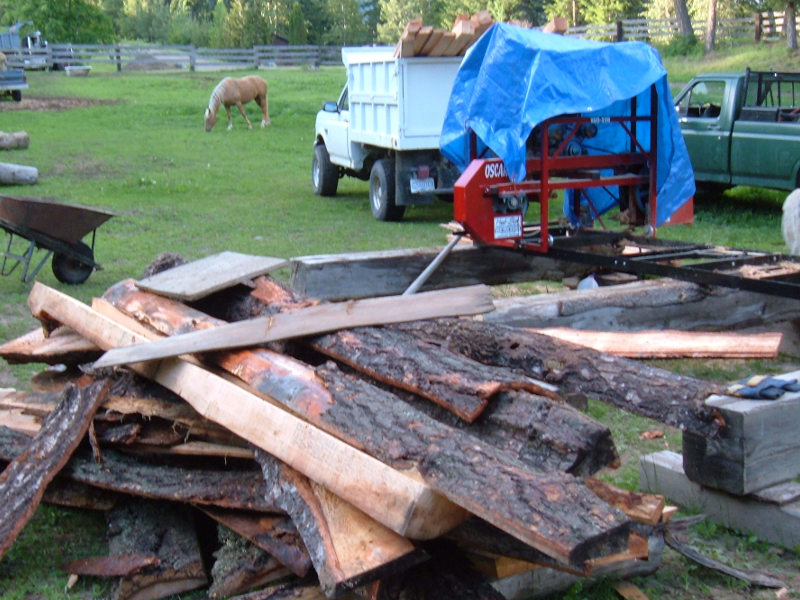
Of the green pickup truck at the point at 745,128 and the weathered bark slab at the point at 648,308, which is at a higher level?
the green pickup truck at the point at 745,128

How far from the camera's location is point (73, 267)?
9.46m

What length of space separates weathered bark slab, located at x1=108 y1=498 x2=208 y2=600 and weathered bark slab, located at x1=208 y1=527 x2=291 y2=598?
12 cm

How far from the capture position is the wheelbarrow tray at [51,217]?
892 cm

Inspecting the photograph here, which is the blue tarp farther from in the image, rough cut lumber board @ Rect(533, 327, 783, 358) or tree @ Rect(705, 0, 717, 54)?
tree @ Rect(705, 0, 717, 54)

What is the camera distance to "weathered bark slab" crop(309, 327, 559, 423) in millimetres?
3672

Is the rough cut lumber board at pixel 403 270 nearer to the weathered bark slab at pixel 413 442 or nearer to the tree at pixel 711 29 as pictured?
the weathered bark slab at pixel 413 442

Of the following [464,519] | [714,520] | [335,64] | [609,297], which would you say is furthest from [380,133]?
[335,64]

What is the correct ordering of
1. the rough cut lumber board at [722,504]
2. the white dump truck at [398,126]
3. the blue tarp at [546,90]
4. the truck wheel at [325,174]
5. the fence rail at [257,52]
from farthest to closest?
the fence rail at [257,52]
the truck wheel at [325,174]
the white dump truck at [398,126]
the blue tarp at [546,90]
the rough cut lumber board at [722,504]

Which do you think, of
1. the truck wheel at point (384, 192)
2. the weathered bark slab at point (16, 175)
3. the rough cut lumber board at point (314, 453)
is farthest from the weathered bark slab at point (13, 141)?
the rough cut lumber board at point (314, 453)

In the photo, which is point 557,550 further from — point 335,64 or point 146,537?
point 335,64

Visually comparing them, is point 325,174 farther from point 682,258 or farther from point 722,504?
point 722,504

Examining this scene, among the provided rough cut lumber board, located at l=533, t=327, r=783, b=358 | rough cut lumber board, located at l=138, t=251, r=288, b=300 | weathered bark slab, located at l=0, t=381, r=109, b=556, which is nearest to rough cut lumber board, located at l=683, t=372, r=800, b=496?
rough cut lumber board, located at l=533, t=327, r=783, b=358

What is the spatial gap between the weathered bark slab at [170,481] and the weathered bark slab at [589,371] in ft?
3.55

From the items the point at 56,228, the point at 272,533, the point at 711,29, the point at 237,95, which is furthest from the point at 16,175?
the point at 711,29
